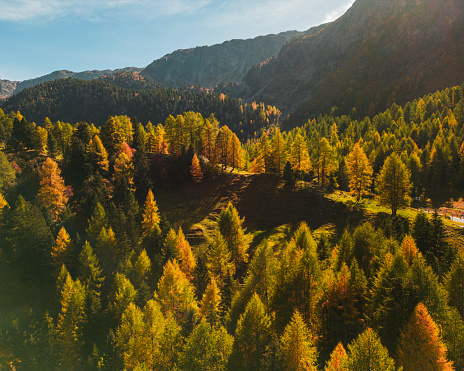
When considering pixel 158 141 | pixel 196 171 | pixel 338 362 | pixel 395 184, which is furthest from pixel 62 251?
pixel 395 184

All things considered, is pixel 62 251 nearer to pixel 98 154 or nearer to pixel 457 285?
pixel 98 154

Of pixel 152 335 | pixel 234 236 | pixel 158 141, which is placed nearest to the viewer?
pixel 152 335

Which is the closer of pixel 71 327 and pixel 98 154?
pixel 71 327

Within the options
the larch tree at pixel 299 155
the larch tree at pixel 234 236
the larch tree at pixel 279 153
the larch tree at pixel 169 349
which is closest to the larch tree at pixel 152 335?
the larch tree at pixel 169 349

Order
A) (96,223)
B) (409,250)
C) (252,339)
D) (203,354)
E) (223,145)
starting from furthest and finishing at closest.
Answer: (223,145) < (96,223) < (409,250) < (252,339) < (203,354)

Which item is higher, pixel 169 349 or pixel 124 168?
pixel 124 168

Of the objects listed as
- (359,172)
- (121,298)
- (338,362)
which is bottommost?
(121,298)

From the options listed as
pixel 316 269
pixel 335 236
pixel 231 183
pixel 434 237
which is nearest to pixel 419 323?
pixel 316 269

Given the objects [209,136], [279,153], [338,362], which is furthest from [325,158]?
[338,362]

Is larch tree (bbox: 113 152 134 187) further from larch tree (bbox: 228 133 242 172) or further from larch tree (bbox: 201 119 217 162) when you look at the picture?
larch tree (bbox: 228 133 242 172)
